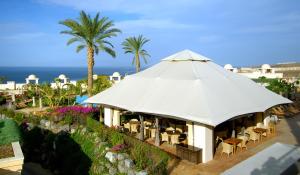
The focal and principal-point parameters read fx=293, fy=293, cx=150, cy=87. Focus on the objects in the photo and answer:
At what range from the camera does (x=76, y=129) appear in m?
15.5

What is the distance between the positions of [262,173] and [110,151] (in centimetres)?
586

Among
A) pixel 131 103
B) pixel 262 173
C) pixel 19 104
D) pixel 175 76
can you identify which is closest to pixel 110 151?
pixel 131 103

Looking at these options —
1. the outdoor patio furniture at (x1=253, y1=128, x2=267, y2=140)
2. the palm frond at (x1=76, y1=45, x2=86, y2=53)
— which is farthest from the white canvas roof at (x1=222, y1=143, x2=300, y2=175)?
the palm frond at (x1=76, y1=45, x2=86, y2=53)

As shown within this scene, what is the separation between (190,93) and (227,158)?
3.06 m

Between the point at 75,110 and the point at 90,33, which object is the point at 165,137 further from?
the point at 90,33

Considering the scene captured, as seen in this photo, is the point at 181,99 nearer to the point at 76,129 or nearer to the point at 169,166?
the point at 169,166

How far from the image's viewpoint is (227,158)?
38.5ft

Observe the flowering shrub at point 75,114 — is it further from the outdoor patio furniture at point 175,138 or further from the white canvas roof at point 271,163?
the white canvas roof at point 271,163

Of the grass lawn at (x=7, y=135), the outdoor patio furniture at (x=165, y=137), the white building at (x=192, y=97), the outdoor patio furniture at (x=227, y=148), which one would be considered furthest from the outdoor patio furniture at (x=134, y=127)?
the grass lawn at (x=7, y=135)

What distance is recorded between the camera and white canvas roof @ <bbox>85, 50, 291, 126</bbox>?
11.8m

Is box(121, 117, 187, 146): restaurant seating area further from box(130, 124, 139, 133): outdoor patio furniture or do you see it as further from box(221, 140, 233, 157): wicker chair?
box(221, 140, 233, 157): wicker chair

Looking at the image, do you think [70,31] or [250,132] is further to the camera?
[70,31]

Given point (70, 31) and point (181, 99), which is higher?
point (70, 31)

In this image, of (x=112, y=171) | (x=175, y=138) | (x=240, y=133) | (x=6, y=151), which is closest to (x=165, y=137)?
(x=175, y=138)
